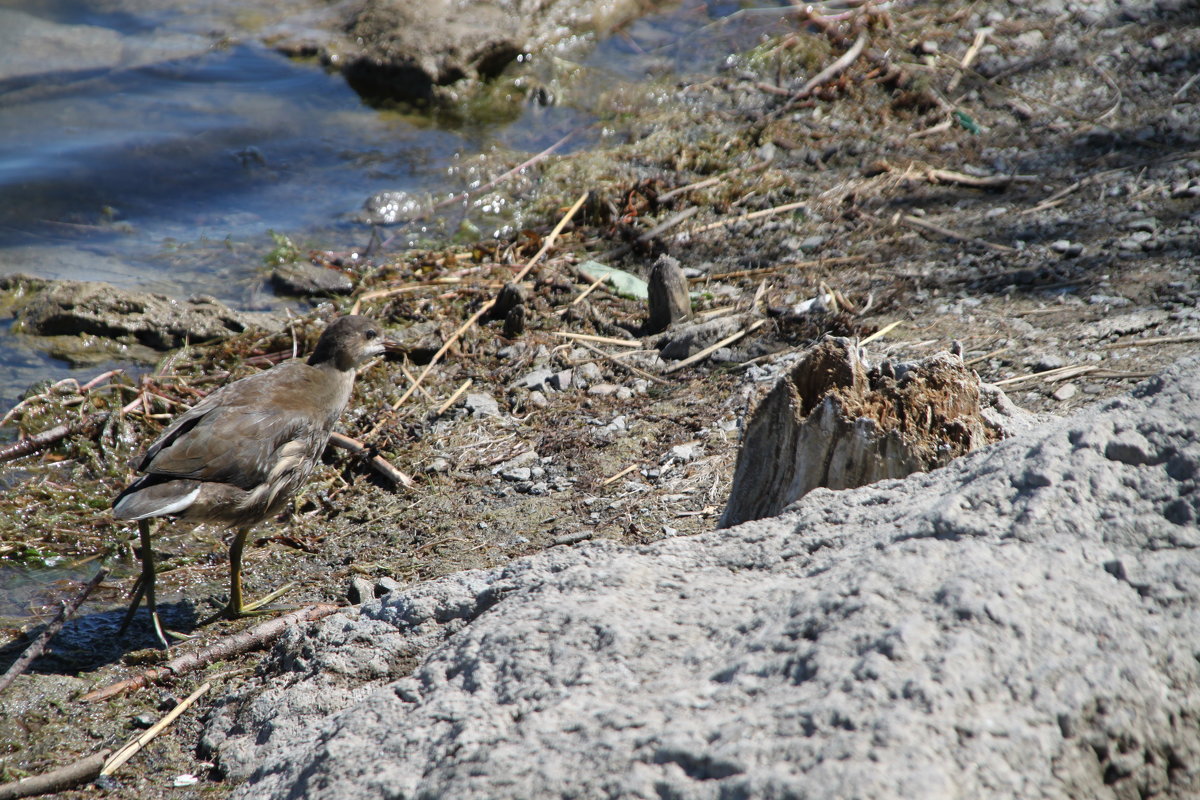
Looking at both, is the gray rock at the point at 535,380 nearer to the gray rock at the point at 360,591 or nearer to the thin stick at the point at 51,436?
the gray rock at the point at 360,591

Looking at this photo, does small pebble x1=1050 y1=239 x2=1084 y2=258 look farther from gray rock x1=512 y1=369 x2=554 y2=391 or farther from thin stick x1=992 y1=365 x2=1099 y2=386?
gray rock x1=512 y1=369 x2=554 y2=391

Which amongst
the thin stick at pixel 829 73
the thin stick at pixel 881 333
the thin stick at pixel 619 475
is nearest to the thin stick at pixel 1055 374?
the thin stick at pixel 881 333

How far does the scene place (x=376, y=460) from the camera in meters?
Answer: 4.80

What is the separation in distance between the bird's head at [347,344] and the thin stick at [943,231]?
3.20 metres

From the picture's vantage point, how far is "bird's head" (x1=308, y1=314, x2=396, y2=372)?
198 inches

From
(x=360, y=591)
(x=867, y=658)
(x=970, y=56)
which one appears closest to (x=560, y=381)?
(x=360, y=591)

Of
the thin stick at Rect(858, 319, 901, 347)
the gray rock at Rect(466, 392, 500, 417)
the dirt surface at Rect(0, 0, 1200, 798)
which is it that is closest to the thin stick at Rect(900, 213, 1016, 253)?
the dirt surface at Rect(0, 0, 1200, 798)

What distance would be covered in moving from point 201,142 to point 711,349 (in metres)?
6.26

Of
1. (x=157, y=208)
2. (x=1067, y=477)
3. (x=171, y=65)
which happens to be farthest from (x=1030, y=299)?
(x=171, y=65)

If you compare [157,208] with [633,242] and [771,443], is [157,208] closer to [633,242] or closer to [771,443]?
[633,242]

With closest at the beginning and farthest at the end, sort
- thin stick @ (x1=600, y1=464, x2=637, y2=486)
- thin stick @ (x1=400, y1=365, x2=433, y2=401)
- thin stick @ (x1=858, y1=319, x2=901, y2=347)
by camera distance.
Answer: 1. thin stick @ (x1=600, y1=464, x2=637, y2=486)
2. thin stick @ (x1=858, y1=319, x2=901, y2=347)
3. thin stick @ (x1=400, y1=365, x2=433, y2=401)

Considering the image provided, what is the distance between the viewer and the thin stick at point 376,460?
15.3 ft

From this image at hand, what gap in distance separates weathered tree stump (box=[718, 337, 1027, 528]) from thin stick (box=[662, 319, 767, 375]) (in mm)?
1893

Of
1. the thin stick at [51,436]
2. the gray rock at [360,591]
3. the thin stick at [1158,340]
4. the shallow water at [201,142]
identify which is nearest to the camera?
the gray rock at [360,591]
